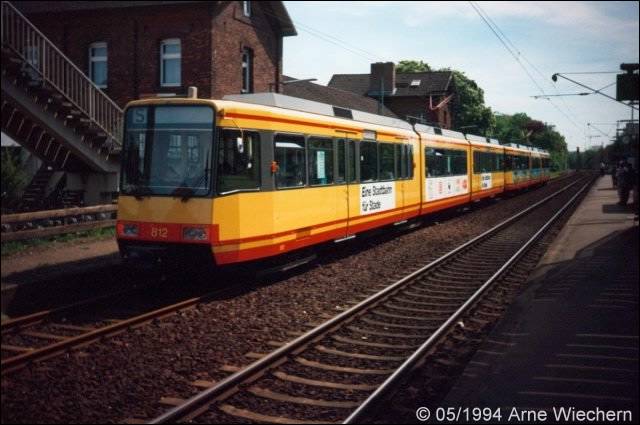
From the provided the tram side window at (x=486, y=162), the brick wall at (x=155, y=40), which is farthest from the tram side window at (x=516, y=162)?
the brick wall at (x=155, y=40)

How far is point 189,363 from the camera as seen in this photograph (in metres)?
6.22

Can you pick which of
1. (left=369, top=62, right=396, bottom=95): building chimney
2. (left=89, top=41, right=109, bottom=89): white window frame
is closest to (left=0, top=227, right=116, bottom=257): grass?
(left=89, top=41, right=109, bottom=89): white window frame

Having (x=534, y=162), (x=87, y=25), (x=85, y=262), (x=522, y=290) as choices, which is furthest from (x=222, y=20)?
(x=534, y=162)

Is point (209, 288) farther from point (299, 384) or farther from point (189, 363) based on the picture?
point (299, 384)

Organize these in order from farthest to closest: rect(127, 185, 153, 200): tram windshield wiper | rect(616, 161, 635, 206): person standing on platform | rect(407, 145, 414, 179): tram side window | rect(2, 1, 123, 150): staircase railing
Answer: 1. rect(616, 161, 635, 206): person standing on platform
2. rect(407, 145, 414, 179): tram side window
3. rect(2, 1, 123, 150): staircase railing
4. rect(127, 185, 153, 200): tram windshield wiper

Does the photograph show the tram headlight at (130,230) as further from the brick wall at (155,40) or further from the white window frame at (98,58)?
the white window frame at (98,58)

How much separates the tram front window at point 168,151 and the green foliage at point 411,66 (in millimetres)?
54391

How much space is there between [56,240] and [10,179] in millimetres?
3242

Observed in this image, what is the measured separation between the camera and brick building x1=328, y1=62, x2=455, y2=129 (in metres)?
46.6

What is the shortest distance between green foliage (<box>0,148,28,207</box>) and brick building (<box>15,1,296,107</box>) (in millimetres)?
7520

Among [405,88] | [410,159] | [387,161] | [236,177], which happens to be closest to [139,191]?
[236,177]

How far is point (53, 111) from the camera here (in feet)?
50.2

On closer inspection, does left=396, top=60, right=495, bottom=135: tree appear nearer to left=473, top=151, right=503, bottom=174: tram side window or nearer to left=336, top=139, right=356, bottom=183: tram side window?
left=473, top=151, right=503, bottom=174: tram side window

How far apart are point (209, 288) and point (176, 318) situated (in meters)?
1.97
